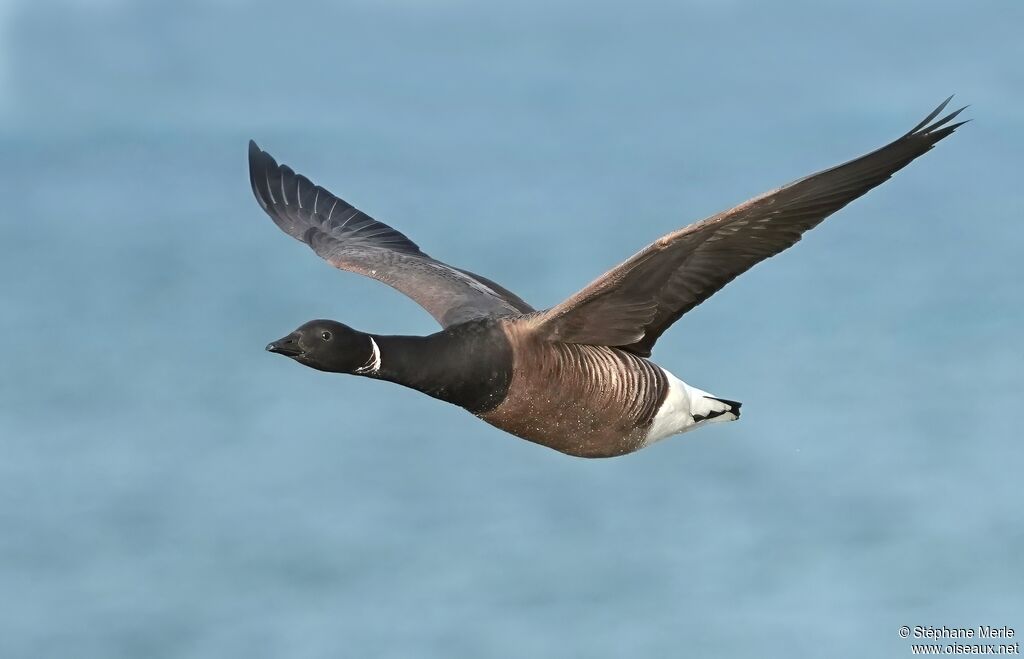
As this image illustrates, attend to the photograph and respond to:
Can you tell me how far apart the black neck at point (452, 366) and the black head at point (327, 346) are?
0.16m

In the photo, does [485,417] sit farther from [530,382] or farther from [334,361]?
[334,361]

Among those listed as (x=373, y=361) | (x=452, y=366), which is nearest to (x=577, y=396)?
(x=452, y=366)

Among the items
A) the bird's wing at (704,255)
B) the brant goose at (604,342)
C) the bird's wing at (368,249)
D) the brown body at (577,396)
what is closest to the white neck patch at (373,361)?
the brant goose at (604,342)

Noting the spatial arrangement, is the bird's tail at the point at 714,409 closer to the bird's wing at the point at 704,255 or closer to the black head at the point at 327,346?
the bird's wing at the point at 704,255

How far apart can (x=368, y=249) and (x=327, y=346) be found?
3420mm

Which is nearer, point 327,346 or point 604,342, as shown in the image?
point 327,346

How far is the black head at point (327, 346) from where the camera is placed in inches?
386

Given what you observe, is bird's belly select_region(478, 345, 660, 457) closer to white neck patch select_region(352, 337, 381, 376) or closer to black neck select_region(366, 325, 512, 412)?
black neck select_region(366, 325, 512, 412)

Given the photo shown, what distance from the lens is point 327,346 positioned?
9.85 m

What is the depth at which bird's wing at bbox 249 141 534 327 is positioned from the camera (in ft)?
38.4

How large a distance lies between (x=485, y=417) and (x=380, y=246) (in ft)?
11.4

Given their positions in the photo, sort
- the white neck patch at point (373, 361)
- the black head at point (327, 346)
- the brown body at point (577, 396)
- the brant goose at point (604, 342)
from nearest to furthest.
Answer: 1. the brant goose at point (604, 342)
2. the black head at point (327, 346)
3. the white neck patch at point (373, 361)
4. the brown body at point (577, 396)

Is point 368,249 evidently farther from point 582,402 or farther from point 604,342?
point 582,402

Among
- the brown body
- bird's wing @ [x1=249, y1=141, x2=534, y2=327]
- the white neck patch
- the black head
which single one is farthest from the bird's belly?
the black head
